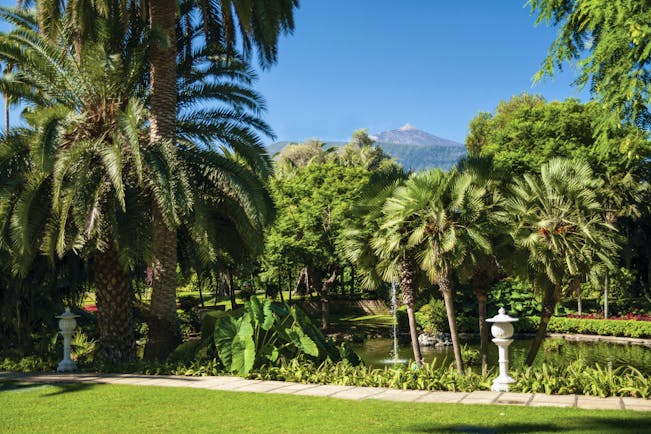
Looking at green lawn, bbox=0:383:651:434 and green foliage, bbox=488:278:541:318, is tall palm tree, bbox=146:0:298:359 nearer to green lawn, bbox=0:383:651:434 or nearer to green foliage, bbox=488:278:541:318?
green lawn, bbox=0:383:651:434

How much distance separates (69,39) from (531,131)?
2613 centimetres

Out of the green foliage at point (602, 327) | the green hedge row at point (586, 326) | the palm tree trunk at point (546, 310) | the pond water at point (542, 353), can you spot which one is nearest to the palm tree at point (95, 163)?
the palm tree trunk at point (546, 310)

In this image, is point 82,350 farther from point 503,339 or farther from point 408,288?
point 503,339

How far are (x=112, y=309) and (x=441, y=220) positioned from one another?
319 inches

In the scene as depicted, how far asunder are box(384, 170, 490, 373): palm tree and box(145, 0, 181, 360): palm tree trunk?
17.9 ft

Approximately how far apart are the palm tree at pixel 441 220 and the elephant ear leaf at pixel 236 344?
3.89 metres

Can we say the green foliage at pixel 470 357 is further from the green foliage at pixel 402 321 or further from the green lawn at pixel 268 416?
the green lawn at pixel 268 416

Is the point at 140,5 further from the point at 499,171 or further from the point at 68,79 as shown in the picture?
the point at 499,171

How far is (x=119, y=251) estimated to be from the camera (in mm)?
13711

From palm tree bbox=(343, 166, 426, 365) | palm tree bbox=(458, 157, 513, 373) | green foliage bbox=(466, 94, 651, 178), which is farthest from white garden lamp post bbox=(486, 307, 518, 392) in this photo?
green foliage bbox=(466, 94, 651, 178)

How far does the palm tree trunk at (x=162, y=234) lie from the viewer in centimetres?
1530

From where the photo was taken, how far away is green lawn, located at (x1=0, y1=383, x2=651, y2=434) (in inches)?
302

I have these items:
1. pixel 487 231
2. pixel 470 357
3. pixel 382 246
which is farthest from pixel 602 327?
pixel 382 246

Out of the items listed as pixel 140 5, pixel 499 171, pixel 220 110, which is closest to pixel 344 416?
pixel 499 171
